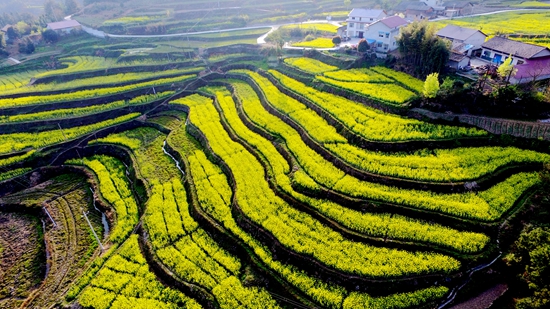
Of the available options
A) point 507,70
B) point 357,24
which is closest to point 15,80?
point 357,24

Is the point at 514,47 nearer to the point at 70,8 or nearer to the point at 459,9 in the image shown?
the point at 459,9

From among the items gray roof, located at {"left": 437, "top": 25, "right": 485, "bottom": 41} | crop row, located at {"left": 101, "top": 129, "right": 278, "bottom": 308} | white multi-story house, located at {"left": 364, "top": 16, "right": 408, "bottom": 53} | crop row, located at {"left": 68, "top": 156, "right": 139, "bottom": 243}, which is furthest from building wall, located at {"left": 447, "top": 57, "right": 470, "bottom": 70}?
crop row, located at {"left": 68, "top": 156, "right": 139, "bottom": 243}

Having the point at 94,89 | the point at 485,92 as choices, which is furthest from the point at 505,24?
the point at 94,89

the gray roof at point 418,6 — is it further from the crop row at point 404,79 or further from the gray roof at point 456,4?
the crop row at point 404,79

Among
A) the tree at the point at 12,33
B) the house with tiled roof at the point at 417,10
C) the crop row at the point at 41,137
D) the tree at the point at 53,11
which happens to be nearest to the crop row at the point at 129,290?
the crop row at the point at 41,137

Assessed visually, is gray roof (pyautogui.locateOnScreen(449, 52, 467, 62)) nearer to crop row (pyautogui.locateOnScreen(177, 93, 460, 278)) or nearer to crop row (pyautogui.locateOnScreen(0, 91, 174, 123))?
crop row (pyautogui.locateOnScreen(177, 93, 460, 278))

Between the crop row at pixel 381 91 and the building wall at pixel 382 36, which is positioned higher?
the building wall at pixel 382 36
